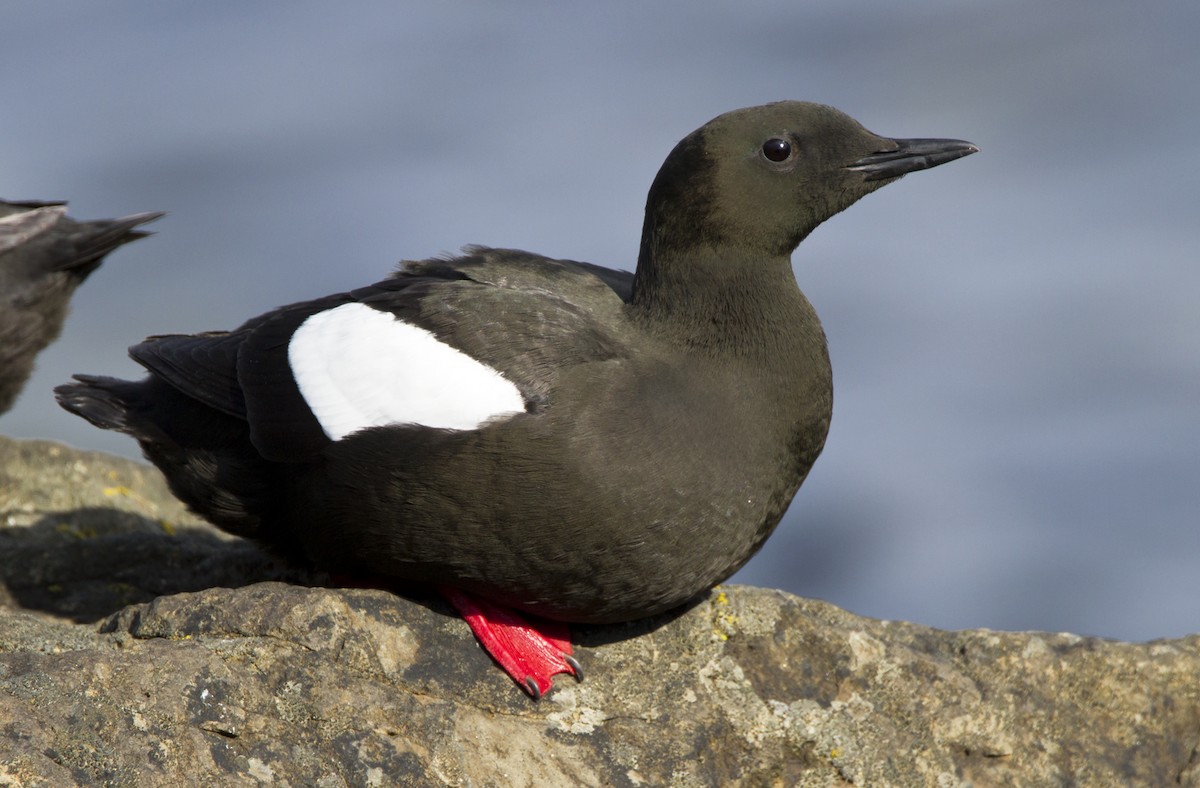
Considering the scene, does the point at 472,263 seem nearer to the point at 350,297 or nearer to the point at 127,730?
the point at 350,297

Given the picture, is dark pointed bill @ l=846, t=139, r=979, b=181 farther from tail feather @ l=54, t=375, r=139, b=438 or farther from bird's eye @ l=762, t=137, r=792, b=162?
tail feather @ l=54, t=375, r=139, b=438

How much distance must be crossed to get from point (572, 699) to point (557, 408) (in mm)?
846

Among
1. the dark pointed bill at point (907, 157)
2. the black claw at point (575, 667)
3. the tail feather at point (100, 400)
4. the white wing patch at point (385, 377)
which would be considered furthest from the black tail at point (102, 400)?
the dark pointed bill at point (907, 157)

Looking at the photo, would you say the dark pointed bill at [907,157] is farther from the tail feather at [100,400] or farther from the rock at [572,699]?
the tail feather at [100,400]

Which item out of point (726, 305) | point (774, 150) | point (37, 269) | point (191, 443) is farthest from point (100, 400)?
point (774, 150)

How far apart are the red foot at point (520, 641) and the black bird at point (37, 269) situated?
356cm

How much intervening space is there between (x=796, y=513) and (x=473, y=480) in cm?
747

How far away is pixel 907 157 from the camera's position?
165 inches

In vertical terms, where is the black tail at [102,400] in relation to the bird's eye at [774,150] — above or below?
below

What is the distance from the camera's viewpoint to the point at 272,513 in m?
4.18

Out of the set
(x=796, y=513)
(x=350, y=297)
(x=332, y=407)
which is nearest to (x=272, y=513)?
(x=332, y=407)

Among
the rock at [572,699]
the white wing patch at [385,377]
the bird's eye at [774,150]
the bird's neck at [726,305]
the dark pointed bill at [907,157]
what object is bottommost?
the rock at [572,699]

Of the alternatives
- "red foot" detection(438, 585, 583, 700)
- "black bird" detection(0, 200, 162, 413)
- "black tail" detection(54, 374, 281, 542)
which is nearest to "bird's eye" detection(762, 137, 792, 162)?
"red foot" detection(438, 585, 583, 700)

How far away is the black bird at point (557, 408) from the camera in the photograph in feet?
12.1
